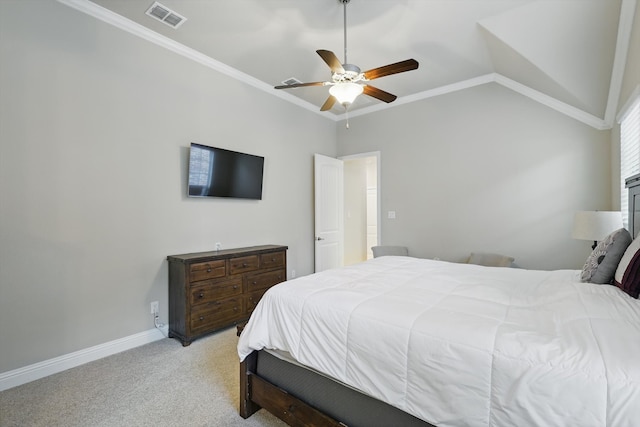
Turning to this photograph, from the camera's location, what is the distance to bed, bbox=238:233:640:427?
91cm

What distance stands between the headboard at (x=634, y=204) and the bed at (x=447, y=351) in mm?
486

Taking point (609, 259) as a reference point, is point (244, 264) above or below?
below

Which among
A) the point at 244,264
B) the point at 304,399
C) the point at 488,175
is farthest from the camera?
the point at 488,175

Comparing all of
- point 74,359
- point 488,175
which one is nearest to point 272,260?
point 74,359

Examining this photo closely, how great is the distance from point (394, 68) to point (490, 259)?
2.60 metres

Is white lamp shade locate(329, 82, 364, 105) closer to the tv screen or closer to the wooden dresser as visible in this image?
the tv screen

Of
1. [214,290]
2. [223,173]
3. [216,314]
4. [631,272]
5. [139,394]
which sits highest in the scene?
[223,173]

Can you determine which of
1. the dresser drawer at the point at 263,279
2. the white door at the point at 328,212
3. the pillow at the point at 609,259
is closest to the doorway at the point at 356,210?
the white door at the point at 328,212

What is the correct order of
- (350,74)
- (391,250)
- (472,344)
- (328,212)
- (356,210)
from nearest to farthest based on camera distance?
1. (472,344)
2. (350,74)
3. (391,250)
4. (328,212)
5. (356,210)

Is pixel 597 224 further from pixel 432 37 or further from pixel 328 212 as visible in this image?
pixel 328 212

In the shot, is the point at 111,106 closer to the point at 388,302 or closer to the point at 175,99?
the point at 175,99

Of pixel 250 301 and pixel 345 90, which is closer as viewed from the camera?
pixel 345 90

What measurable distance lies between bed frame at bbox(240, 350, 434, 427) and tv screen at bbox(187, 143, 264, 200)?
2.09 metres

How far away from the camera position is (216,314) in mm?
3004
